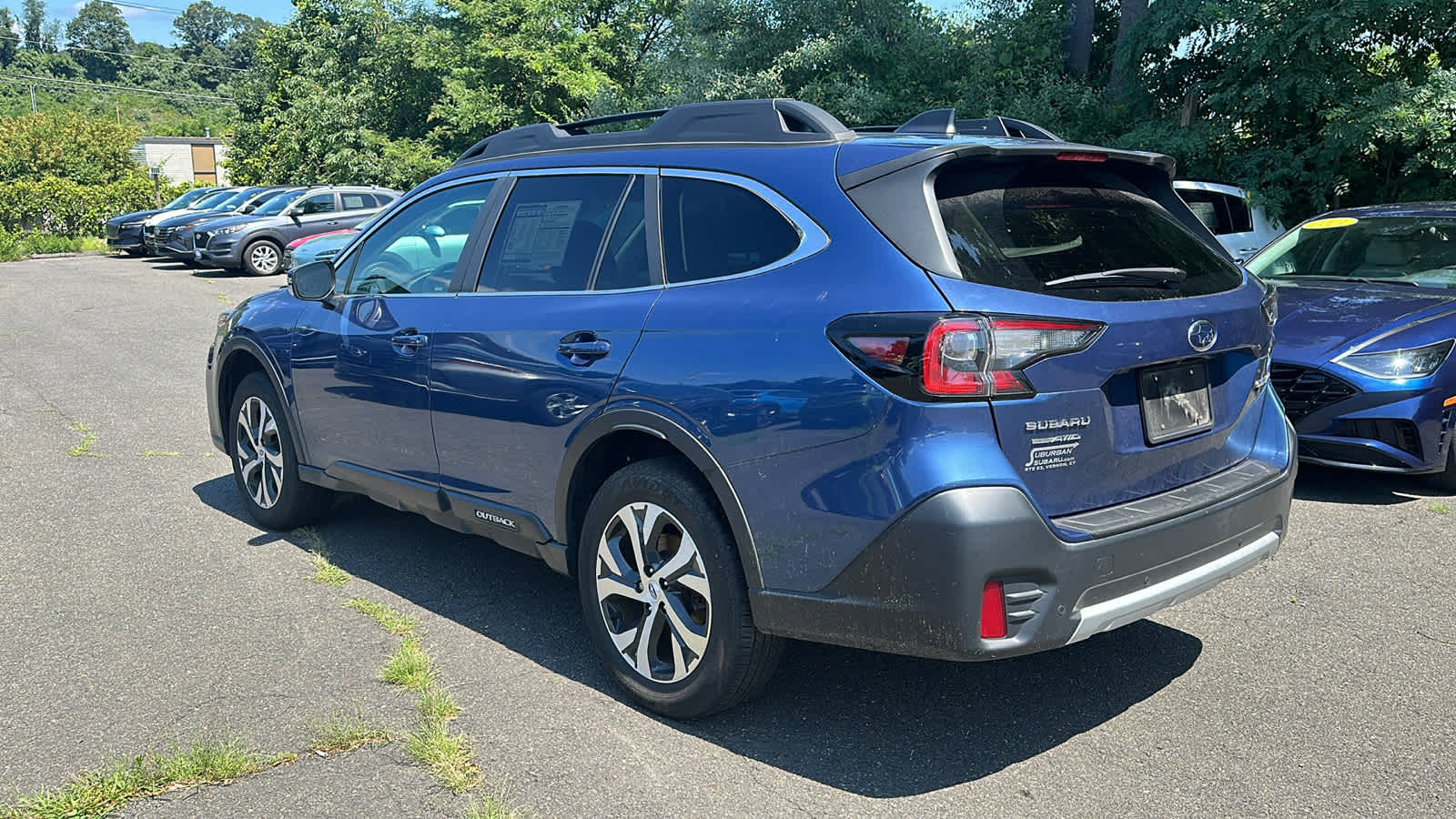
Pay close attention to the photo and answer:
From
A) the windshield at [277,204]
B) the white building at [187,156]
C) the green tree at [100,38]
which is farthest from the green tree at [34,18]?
the windshield at [277,204]

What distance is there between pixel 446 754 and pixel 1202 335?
2.52 meters

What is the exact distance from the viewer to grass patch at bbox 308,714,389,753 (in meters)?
3.46

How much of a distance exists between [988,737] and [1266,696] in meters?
1.00

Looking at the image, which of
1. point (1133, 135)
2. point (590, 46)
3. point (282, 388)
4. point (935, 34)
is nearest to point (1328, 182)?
point (1133, 135)

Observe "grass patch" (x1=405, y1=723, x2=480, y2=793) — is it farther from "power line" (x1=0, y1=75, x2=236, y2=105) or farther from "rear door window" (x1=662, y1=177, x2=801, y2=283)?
"power line" (x1=0, y1=75, x2=236, y2=105)

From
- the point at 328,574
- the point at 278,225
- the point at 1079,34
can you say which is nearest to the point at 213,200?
the point at 278,225

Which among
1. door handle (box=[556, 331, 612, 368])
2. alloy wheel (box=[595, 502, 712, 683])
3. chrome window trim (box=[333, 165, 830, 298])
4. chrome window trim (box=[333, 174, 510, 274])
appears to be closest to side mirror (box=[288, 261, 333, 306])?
chrome window trim (box=[333, 174, 510, 274])

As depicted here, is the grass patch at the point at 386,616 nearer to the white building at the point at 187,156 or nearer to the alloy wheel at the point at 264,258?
the alloy wheel at the point at 264,258

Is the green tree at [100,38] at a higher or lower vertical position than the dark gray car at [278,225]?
Result: higher

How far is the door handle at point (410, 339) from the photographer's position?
4484mm

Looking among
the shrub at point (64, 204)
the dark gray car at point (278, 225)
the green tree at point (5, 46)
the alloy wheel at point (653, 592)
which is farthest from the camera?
the green tree at point (5, 46)

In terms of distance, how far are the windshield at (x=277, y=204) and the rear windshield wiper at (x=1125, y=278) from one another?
858 inches

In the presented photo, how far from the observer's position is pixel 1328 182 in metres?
13.5

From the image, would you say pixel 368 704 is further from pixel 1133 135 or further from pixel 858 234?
pixel 1133 135
